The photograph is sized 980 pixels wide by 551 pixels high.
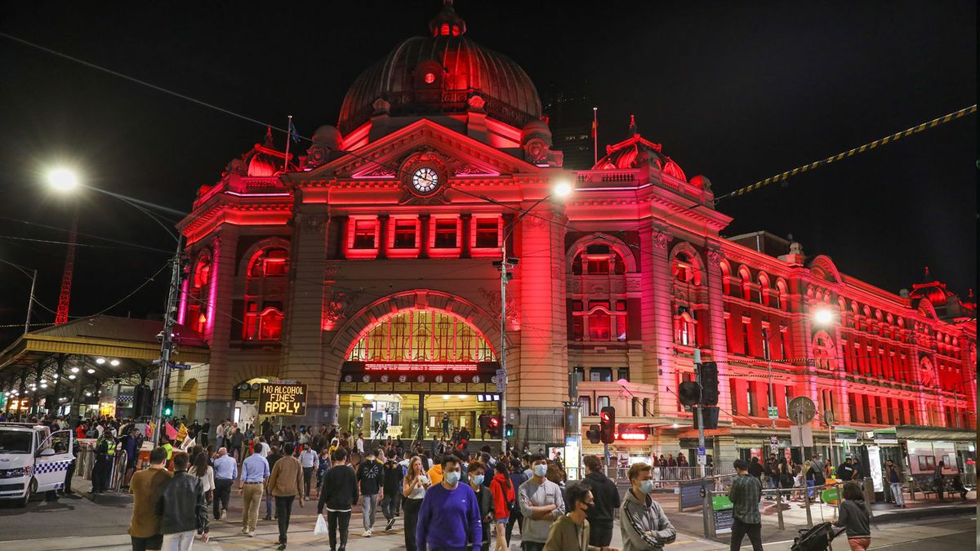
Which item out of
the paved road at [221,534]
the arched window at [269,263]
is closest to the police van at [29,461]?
the paved road at [221,534]

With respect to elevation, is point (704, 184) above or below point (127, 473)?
above

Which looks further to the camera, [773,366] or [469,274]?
[773,366]

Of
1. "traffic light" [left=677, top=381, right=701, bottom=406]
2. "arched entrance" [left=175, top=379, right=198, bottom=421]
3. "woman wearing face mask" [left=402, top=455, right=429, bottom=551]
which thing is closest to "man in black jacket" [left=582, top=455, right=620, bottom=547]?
"woman wearing face mask" [left=402, top=455, right=429, bottom=551]

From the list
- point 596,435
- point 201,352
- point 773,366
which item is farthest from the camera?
point 773,366

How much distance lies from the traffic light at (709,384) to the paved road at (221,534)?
362 centimetres

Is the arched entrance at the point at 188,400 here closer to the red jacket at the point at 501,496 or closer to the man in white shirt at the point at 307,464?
the man in white shirt at the point at 307,464

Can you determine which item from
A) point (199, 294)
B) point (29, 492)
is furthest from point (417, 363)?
point (29, 492)

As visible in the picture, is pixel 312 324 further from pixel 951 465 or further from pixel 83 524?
pixel 951 465

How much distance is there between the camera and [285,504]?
15.2m

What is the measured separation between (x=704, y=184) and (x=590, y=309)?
45.9ft

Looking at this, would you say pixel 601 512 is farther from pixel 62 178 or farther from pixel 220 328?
pixel 220 328

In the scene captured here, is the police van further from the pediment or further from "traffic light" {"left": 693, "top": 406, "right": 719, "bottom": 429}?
the pediment

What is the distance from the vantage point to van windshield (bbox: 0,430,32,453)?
20.6 metres

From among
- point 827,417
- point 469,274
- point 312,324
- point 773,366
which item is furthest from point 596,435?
point 773,366
